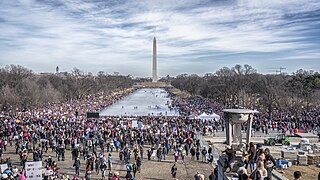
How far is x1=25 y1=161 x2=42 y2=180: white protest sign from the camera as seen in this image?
13859 millimetres

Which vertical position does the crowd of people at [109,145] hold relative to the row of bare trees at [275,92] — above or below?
below

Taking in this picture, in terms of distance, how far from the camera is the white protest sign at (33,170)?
13.9 m

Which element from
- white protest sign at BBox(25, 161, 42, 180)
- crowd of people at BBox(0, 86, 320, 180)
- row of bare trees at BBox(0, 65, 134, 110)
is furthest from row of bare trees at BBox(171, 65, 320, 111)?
white protest sign at BBox(25, 161, 42, 180)

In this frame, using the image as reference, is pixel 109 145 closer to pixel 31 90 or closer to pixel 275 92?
pixel 275 92

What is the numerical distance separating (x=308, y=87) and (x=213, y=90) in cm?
2475

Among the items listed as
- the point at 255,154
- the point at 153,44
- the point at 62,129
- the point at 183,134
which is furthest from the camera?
the point at 153,44

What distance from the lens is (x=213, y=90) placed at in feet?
245

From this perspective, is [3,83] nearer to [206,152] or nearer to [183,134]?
[183,134]

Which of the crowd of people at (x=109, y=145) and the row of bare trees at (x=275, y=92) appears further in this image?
the row of bare trees at (x=275, y=92)

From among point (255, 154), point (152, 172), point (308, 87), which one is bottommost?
point (152, 172)

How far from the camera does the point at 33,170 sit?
14.0 m

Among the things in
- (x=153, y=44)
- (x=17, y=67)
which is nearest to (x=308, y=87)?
(x=17, y=67)

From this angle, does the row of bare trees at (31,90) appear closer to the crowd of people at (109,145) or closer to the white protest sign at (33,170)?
the crowd of people at (109,145)

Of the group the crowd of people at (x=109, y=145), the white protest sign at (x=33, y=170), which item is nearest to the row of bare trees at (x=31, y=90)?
the crowd of people at (x=109, y=145)
